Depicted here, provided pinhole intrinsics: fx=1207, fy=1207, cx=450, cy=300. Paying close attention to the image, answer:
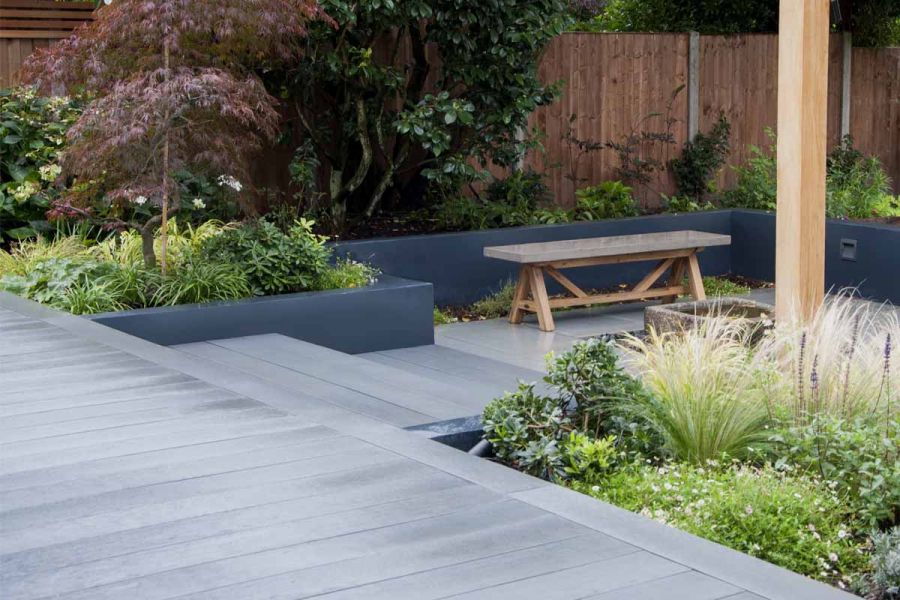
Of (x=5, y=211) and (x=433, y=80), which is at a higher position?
(x=433, y=80)

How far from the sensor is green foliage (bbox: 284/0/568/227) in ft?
29.7

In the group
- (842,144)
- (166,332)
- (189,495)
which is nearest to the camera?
(189,495)

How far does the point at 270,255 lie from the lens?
7508mm

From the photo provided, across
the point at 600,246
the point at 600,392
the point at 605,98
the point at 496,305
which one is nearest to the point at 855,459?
the point at 600,392

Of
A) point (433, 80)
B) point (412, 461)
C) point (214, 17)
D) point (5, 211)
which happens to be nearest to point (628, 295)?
point (433, 80)

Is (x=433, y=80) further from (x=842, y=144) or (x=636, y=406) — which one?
(x=636, y=406)

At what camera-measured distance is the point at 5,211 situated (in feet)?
28.5

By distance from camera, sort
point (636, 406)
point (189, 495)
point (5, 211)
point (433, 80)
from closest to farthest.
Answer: point (189, 495) < point (636, 406) < point (5, 211) < point (433, 80)

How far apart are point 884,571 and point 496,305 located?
6289 millimetres

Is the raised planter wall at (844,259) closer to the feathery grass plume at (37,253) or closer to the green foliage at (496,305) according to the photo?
the green foliage at (496,305)

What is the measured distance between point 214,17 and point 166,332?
189 centimetres

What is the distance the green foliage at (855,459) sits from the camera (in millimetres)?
3705

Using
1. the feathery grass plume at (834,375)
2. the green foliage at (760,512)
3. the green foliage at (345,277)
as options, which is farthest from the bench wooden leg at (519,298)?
the green foliage at (760,512)

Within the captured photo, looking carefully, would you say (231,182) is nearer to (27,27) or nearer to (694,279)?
(27,27)
